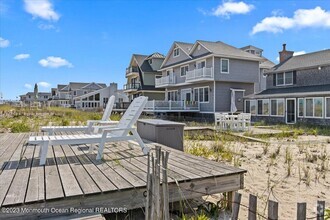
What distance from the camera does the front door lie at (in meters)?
18.8

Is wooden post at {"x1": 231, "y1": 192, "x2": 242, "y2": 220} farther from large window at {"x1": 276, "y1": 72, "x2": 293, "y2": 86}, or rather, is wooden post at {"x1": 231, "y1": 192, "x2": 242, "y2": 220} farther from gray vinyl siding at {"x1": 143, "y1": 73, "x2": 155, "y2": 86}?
gray vinyl siding at {"x1": 143, "y1": 73, "x2": 155, "y2": 86}

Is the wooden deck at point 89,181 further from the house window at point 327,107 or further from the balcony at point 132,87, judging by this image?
the balcony at point 132,87

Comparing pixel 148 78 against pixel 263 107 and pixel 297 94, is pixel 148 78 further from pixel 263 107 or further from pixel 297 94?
pixel 297 94

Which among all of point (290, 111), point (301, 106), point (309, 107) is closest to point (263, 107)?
point (290, 111)

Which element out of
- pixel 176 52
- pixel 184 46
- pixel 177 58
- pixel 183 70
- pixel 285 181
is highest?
pixel 184 46

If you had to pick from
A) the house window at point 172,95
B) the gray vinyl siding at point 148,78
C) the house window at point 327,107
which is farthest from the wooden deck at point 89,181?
the gray vinyl siding at point 148,78

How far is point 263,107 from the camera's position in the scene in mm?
21125

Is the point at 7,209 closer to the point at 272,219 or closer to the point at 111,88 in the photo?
the point at 272,219

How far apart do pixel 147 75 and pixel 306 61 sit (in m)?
19.0

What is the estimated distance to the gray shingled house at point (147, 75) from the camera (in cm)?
3356

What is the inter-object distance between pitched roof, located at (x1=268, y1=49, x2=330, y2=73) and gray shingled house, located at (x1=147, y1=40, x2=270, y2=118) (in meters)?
2.60

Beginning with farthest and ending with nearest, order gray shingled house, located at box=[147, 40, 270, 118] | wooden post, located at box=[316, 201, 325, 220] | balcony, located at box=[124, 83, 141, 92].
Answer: balcony, located at box=[124, 83, 141, 92]
gray shingled house, located at box=[147, 40, 270, 118]
wooden post, located at box=[316, 201, 325, 220]

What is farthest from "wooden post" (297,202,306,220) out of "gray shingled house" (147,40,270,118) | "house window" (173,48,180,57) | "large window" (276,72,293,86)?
"house window" (173,48,180,57)

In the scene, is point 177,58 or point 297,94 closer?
point 297,94
